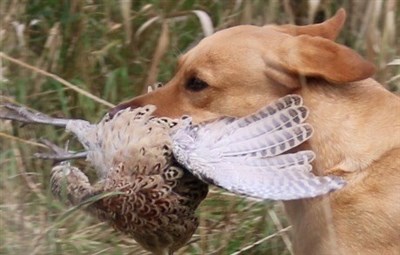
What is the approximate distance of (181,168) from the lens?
9.97ft

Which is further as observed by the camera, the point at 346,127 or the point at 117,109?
the point at 346,127

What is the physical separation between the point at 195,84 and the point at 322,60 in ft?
1.38

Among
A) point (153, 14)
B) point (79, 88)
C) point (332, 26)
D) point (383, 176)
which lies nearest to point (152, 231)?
point (383, 176)

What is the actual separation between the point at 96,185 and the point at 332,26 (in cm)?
107

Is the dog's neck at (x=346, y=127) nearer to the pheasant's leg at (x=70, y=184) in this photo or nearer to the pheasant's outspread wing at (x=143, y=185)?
the pheasant's outspread wing at (x=143, y=185)

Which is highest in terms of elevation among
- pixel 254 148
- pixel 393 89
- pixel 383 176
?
pixel 254 148

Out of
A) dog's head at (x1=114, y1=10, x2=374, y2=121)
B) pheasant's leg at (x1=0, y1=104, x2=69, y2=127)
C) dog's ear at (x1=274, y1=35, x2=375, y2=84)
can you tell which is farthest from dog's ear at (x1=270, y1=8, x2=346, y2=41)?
pheasant's leg at (x1=0, y1=104, x2=69, y2=127)

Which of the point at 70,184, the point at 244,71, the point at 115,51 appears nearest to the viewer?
the point at 70,184

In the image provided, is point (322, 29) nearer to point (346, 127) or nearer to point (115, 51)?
point (346, 127)

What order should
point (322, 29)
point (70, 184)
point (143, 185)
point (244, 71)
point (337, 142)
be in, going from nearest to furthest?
point (143, 185) → point (70, 184) → point (337, 142) → point (244, 71) → point (322, 29)

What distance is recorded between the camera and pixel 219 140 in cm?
306

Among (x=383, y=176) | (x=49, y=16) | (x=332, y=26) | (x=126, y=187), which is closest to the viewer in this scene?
(x=126, y=187)

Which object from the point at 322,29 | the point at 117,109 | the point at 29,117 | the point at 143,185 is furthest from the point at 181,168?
the point at 322,29

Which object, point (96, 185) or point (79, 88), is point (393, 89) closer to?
point (79, 88)
